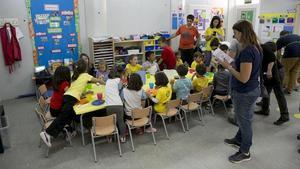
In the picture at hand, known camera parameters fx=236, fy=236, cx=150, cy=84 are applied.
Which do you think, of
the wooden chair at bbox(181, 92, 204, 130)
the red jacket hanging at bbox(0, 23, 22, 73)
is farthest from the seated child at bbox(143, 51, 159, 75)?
the red jacket hanging at bbox(0, 23, 22, 73)

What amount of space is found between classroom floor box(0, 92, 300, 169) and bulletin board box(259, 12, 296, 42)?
316cm

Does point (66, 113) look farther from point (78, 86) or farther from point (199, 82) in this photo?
point (199, 82)

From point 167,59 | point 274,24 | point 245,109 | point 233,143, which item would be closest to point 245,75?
point 245,109

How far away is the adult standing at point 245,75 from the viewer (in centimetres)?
255

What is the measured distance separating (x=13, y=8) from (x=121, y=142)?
155 inches

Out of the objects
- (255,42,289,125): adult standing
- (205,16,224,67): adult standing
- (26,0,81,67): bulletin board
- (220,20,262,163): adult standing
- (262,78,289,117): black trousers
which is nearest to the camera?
(220,20,262,163): adult standing

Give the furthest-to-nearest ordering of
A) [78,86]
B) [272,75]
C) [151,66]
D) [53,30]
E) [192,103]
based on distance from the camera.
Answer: [53,30] < [151,66] < [192,103] < [272,75] < [78,86]

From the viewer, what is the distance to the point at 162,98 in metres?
3.57

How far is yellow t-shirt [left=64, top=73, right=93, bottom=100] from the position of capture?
327cm

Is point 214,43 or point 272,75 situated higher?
point 214,43

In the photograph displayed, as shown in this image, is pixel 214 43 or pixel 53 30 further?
pixel 53 30

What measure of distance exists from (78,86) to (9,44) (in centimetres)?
288

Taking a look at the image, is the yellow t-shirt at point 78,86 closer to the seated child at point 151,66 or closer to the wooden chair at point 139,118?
the wooden chair at point 139,118

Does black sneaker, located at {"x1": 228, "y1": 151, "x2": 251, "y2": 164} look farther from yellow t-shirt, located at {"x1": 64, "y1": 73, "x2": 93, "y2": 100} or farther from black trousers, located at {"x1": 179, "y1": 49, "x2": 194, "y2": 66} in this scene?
black trousers, located at {"x1": 179, "y1": 49, "x2": 194, "y2": 66}
